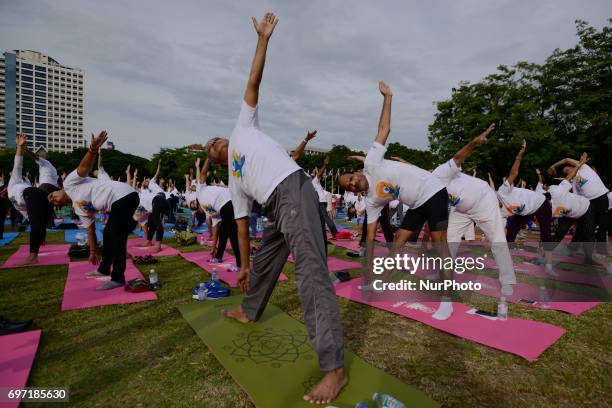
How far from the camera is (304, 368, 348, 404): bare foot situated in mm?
2395

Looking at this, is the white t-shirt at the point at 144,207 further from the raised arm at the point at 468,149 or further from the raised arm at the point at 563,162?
the raised arm at the point at 563,162

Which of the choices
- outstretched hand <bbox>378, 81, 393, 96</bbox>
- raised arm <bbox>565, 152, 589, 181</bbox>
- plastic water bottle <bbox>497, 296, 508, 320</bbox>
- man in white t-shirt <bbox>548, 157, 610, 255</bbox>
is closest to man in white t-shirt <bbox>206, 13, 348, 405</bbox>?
outstretched hand <bbox>378, 81, 393, 96</bbox>

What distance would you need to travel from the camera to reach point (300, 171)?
106 inches

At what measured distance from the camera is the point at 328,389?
2418 mm

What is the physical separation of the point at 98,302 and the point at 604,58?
33633 millimetres

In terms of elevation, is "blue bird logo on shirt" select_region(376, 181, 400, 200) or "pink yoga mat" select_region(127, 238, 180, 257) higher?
"blue bird logo on shirt" select_region(376, 181, 400, 200)

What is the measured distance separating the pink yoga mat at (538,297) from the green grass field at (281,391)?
21 centimetres

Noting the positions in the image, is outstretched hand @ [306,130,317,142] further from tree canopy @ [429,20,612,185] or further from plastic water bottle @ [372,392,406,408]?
tree canopy @ [429,20,612,185]

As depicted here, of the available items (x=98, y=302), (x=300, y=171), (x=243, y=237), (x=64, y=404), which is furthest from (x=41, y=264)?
(x=300, y=171)

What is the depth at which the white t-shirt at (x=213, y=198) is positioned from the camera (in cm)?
724

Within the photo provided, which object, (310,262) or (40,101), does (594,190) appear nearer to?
(310,262)

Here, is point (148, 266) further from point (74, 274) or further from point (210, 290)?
point (210, 290)

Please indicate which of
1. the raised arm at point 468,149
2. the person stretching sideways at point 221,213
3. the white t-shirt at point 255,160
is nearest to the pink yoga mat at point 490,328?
the raised arm at point 468,149

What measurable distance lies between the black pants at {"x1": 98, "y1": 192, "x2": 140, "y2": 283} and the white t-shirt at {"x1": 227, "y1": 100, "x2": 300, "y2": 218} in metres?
3.44
